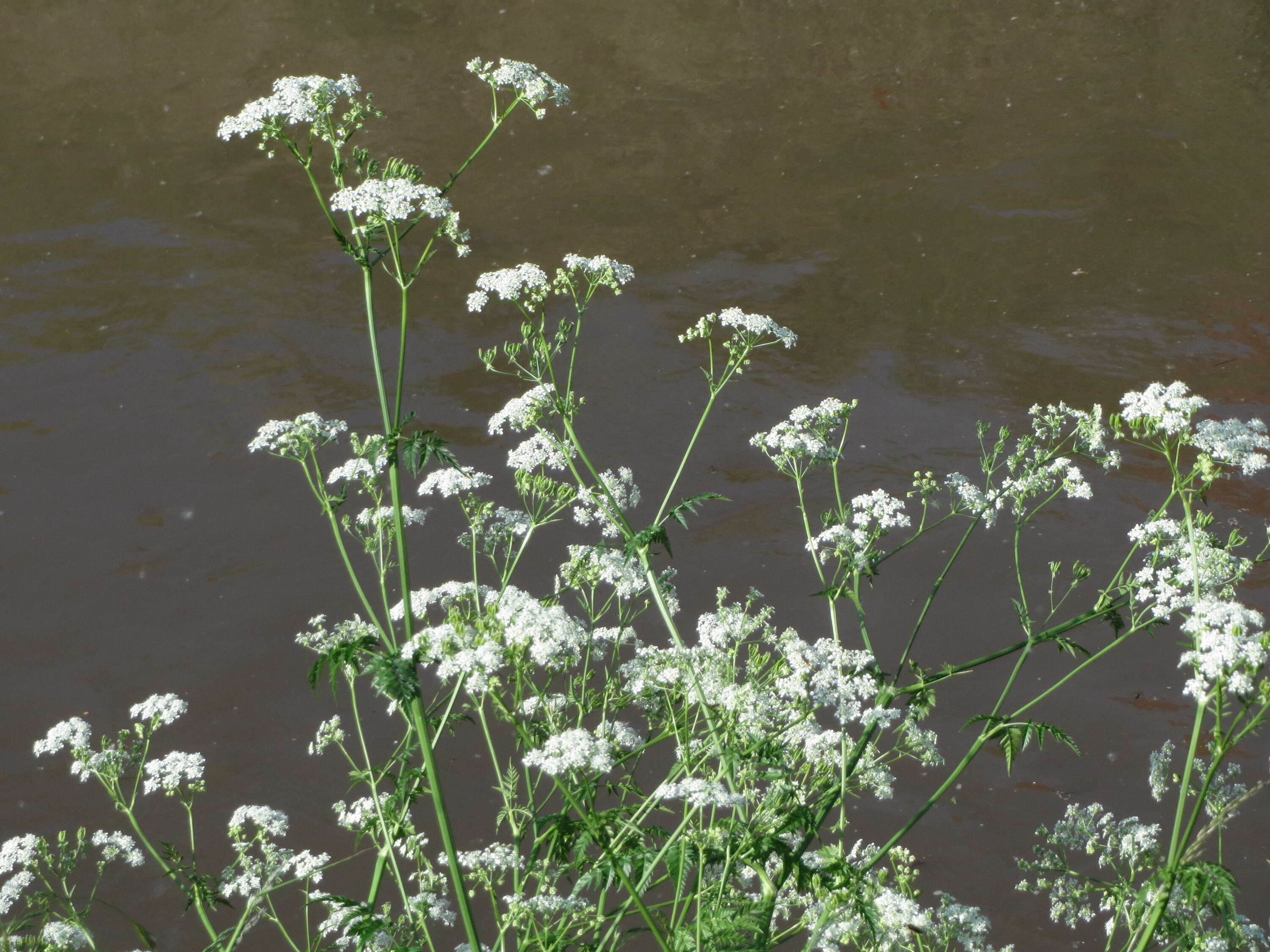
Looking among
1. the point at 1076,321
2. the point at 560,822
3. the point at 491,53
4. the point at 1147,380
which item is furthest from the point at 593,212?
the point at 560,822

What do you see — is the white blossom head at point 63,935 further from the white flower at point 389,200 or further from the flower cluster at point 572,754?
the white flower at point 389,200

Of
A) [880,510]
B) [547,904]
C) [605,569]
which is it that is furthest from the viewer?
[880,510]

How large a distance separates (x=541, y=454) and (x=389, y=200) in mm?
750

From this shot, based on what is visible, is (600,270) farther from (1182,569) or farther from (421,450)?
(1182,569)

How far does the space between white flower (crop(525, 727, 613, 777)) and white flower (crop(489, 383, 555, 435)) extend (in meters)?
0.96

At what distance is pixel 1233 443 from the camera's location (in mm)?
2785

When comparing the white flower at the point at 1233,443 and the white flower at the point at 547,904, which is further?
the white flower at the point at 1233,443

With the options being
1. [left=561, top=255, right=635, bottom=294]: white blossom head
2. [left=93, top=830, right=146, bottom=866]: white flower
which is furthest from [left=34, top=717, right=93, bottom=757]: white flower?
[left=561, top=255, right=635, bottom=294]: white blossom head

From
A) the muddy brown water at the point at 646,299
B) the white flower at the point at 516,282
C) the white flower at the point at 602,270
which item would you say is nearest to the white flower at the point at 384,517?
the white flower at the point at 516,282

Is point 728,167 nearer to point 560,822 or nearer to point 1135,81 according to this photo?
point 1135,81

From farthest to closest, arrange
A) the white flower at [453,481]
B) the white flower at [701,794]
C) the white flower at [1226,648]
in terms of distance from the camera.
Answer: the white flower at [453,481], the white flower at [701,794], the white flower at [1226,648]

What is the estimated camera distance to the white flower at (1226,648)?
208 centimetres

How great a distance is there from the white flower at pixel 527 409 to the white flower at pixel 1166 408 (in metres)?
1.36

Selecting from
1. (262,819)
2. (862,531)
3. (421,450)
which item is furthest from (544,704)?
(862,531)
